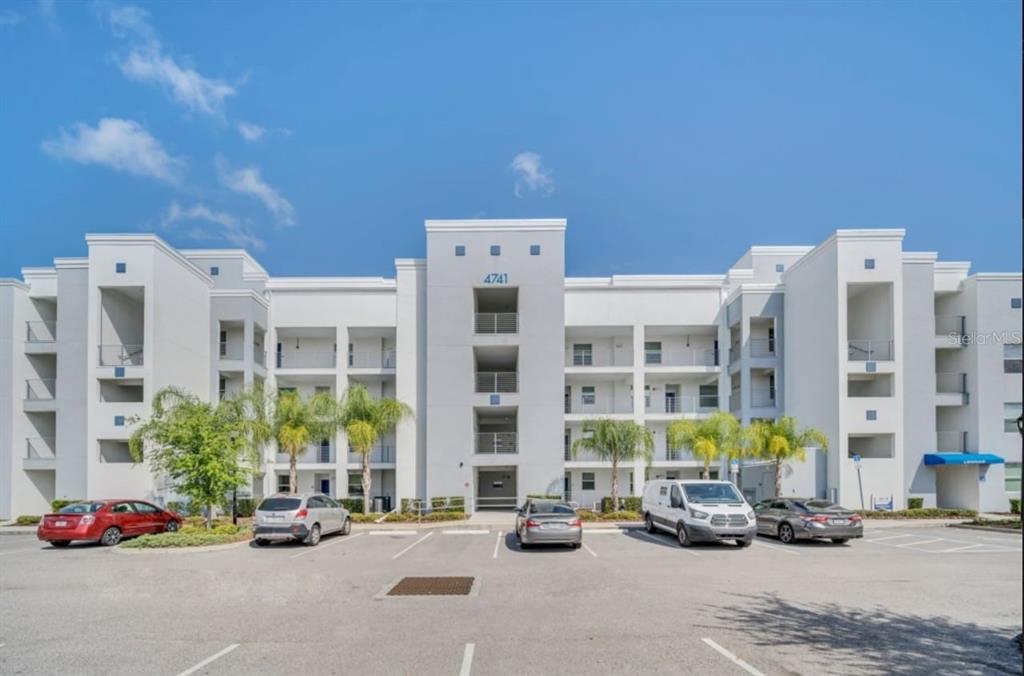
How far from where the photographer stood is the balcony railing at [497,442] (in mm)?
32438

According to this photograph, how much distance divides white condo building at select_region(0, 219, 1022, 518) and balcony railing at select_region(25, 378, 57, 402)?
0.43 feet

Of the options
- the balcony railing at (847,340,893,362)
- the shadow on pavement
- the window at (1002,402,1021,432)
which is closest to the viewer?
the shadow on pavement

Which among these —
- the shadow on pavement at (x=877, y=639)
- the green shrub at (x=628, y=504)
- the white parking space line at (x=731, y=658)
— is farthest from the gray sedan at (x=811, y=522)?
the white parking space line at (x=731, y=658)

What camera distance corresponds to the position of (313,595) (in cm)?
1183

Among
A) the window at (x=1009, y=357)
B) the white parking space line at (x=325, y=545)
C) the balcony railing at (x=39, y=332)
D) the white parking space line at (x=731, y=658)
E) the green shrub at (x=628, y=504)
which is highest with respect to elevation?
the balcony railing at (x=39, y=332)

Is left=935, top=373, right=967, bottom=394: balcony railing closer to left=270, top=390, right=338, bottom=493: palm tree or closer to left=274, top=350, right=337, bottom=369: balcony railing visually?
left=270, top=390, right=338, bottom=493: palm tree

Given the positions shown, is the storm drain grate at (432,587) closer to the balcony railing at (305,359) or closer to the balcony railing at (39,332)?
the balcony railing at (305,359)

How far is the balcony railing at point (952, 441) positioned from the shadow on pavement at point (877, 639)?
83.0 ft

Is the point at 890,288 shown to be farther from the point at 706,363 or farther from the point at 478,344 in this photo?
the point at 478,344

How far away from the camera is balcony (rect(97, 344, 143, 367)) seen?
28750 mm

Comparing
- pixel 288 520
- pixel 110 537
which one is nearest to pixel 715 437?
pixel 288 520

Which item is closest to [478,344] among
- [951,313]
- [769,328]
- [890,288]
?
[769,328]

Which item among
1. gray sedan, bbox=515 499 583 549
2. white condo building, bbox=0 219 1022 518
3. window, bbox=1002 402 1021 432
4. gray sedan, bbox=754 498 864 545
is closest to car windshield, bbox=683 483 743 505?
gray sedan, bbox=754 498 864 545

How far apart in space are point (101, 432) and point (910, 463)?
35699 millimetres
